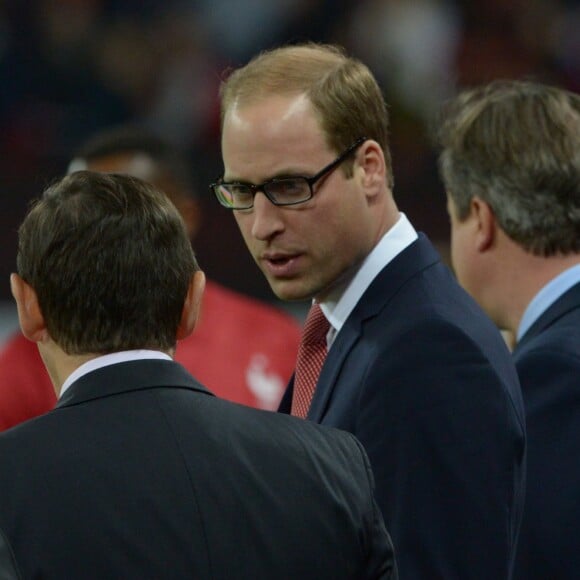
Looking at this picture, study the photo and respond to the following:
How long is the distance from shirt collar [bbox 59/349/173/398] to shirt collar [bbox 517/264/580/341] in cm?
104

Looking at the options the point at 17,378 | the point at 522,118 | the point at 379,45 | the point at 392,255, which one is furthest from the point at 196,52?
the point at 392,255

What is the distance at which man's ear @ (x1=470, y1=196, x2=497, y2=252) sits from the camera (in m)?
2.50

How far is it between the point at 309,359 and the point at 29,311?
662 mm

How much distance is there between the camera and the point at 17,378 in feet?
10.2

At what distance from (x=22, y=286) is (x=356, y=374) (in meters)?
0.53

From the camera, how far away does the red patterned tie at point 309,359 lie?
82.9 inches

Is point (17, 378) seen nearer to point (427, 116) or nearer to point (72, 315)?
point (72, 315)

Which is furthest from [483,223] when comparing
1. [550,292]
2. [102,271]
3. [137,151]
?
[137,151]

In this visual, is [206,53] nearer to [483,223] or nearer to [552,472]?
[483,223]

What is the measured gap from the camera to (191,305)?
1644mm

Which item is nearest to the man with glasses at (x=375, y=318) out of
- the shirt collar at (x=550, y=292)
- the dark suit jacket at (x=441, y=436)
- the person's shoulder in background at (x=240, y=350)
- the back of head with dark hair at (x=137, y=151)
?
the dark suit jacket at (x=441, y=436)

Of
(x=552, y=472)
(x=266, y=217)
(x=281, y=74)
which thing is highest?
(x=281, y=74)

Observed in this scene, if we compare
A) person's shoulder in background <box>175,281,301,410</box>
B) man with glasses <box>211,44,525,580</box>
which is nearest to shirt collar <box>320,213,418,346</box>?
man with glasses <box>211,44,525,580</box>

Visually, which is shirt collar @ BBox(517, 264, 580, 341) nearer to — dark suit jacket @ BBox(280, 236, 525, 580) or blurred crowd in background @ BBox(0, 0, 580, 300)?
dark suit jacket @ BBox(280, 236, 525, 580)
